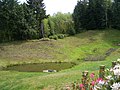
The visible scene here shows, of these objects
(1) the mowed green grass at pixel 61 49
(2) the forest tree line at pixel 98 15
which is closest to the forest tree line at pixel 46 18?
(2) the forest tree line at pixel 98 15

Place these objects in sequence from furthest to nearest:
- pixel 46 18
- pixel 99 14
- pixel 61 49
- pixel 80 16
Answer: pixel 80 16, pixel 99 14, pixel 46 18, pixel 61 49

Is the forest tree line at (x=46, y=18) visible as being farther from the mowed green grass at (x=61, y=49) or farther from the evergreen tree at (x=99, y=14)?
the mowed green grass at (x=61, y=49)

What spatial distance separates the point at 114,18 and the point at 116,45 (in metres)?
12.3

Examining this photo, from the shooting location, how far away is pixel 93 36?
4925cm

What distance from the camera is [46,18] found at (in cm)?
5247

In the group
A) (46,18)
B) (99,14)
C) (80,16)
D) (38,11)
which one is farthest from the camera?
(80,16)

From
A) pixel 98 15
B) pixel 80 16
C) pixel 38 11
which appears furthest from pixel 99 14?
pixel 38 11

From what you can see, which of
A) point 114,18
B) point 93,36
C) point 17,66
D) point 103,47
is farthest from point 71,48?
point 114,18

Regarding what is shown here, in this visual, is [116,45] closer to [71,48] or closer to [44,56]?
[71,48]

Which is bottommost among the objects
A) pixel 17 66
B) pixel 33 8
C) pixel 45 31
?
pixel 17 66

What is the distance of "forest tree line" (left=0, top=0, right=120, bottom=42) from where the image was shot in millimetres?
44375

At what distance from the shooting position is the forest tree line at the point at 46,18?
44375mm

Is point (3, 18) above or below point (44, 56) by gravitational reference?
above

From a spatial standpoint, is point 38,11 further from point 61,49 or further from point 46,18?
point 61,49
